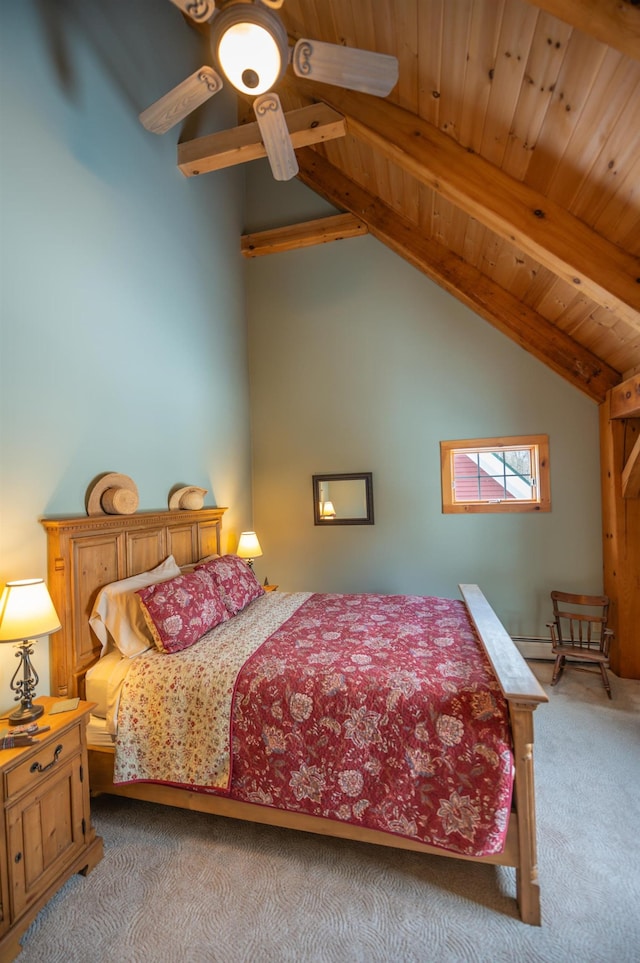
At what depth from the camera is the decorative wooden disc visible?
231 cm

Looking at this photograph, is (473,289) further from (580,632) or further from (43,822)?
(43,822)

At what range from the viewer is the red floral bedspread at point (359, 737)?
1.51 metres

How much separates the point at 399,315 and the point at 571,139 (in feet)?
7.36

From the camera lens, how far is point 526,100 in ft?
6.14

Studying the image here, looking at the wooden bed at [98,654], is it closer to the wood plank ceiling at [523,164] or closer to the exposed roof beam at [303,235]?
the wood plank ceiling at [523,164]

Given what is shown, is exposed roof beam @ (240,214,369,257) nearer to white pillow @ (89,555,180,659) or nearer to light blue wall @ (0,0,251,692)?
light blue wall @ (0,0,251,692)

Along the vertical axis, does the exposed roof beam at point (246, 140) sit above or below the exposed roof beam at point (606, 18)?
above

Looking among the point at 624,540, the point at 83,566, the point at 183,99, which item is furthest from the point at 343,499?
the point at 183,99

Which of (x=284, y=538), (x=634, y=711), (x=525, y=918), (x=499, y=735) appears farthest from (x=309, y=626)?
(x=634, y=711)

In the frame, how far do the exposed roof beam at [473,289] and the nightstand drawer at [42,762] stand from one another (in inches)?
160

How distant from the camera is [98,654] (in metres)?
2.21

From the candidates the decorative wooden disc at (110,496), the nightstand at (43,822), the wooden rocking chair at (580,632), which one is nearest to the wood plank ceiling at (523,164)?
the wooden rocking chair at (580,632)

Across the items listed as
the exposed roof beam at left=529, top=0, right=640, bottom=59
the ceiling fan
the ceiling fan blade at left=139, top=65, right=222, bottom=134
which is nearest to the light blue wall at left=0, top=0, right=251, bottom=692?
the ceiling fan blade at left=139, top=65, right=222, bottom=134

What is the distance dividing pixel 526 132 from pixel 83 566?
10.3 ft
